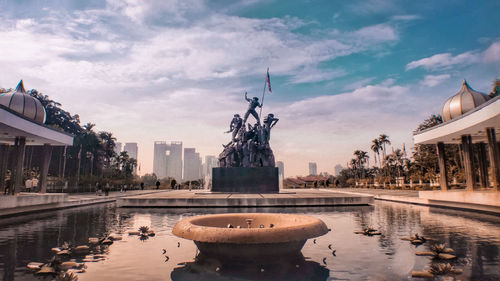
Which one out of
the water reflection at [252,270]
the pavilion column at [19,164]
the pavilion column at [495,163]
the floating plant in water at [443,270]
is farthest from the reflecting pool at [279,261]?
the pavilion column at [19,164]

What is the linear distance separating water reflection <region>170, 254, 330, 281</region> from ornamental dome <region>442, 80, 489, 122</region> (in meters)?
21.5

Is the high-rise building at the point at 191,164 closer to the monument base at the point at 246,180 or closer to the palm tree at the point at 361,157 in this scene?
the palm tree at the point at 361,157

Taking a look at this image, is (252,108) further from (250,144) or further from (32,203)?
(32,203)

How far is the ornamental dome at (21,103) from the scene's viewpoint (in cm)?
1936

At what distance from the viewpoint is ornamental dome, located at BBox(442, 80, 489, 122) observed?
20.4 meters

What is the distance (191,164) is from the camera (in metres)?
123

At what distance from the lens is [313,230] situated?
5.34 m

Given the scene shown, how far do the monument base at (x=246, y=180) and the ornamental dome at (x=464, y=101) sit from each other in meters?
14.9

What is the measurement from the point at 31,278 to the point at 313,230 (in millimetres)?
5354

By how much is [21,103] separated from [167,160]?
10708cm

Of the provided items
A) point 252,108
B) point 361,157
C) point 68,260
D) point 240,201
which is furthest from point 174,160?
point 68,260

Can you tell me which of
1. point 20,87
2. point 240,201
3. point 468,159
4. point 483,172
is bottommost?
point 240,201

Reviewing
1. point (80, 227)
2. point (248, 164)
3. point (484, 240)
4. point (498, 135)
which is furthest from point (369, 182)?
point (80, 227)

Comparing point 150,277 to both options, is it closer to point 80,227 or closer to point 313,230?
point 313,230
